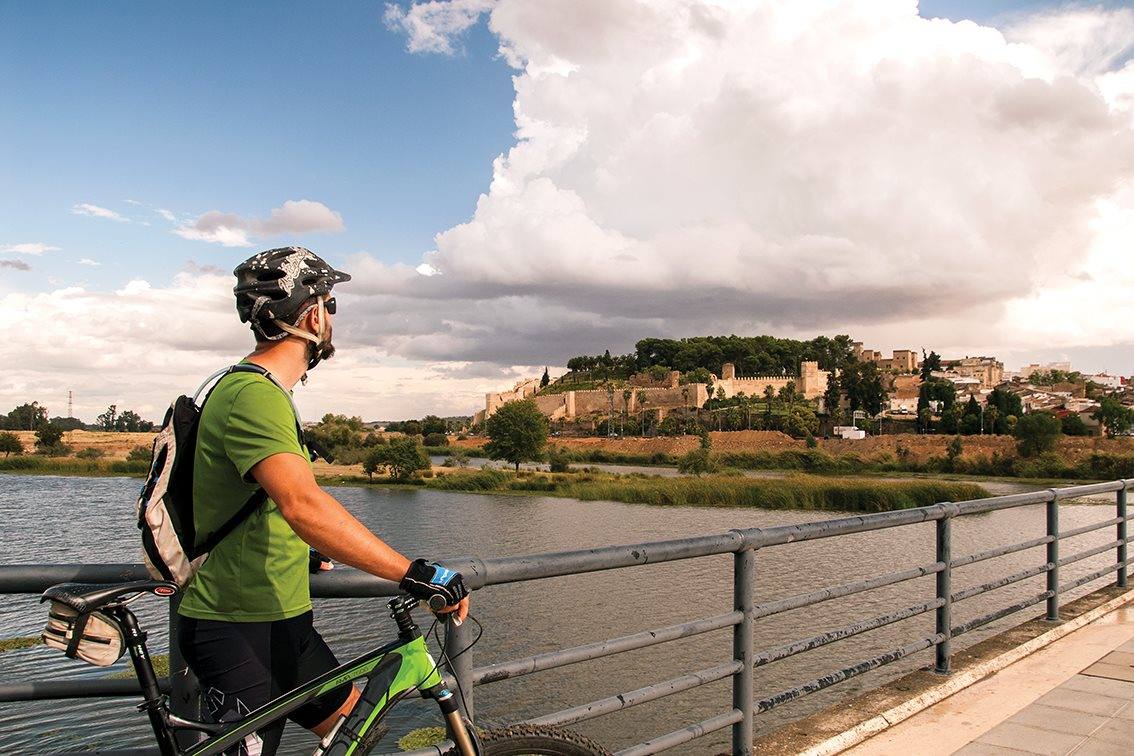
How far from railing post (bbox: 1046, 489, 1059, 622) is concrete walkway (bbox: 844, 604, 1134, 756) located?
78 cm

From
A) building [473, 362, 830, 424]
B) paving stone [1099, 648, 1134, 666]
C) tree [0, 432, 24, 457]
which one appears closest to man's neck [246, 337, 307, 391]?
paving stone [1099, 648, 1134, 666]

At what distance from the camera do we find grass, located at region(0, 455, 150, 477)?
71.6 m

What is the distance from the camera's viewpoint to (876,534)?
25.1 metres

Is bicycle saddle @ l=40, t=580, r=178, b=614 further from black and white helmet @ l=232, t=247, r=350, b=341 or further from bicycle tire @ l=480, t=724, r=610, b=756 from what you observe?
bicycle tire @ l=480, t=724, r=610, b=756

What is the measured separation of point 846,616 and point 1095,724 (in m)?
10.9

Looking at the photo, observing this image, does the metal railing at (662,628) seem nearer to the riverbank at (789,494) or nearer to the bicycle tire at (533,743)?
the bicycle tire at (533,743)

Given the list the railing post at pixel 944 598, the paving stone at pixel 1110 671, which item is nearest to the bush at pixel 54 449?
the railing post at pixel 944 598

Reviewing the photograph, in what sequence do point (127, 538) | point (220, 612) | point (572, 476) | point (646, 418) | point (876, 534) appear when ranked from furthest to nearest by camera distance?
point (646, 418) → point (572, 476) → point (127, 538) → point (876, 534) → point (220, 612)

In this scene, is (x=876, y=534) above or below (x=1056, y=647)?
below

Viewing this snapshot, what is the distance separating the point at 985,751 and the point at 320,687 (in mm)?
3234

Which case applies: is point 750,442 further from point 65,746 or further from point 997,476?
point 65,746

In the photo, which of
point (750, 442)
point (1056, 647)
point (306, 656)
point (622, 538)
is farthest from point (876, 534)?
point (750, 442)

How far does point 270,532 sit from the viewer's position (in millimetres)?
2076

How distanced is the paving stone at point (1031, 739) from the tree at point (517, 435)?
7207cm
